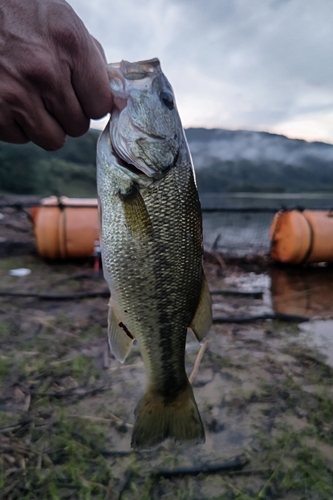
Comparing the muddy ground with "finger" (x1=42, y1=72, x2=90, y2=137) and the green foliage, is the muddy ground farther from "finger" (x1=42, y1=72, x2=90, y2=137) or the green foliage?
the green foliage

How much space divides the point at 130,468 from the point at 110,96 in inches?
82.0

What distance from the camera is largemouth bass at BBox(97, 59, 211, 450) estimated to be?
1.62m

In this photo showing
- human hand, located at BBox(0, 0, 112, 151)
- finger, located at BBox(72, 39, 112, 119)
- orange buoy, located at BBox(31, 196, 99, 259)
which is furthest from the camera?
orange buoy, located at BBox(31, 196, 99, 259)

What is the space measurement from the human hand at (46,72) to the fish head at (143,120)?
0.50 ft

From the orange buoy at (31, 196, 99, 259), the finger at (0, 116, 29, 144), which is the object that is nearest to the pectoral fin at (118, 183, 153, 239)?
the finger at (0, 116, 29, 144)

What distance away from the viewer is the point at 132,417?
108 inches

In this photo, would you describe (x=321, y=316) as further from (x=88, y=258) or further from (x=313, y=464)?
(x=88, y=258)

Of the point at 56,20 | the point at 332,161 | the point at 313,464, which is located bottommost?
the point at 313,464

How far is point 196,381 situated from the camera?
322cm

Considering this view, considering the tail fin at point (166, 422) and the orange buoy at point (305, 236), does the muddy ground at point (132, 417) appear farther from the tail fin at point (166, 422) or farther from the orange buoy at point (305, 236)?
the orange buoy at point (305, 236)

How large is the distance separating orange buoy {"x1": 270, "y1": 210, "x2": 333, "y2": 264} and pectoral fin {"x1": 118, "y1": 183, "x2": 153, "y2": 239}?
6.19 metres

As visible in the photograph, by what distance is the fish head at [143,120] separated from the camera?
1.62 metres

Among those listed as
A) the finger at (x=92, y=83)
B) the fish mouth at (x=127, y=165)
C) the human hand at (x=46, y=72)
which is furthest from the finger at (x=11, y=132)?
the fish mouth at (x=127, y=165)

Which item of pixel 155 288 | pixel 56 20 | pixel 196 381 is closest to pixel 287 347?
pixel 196 381
